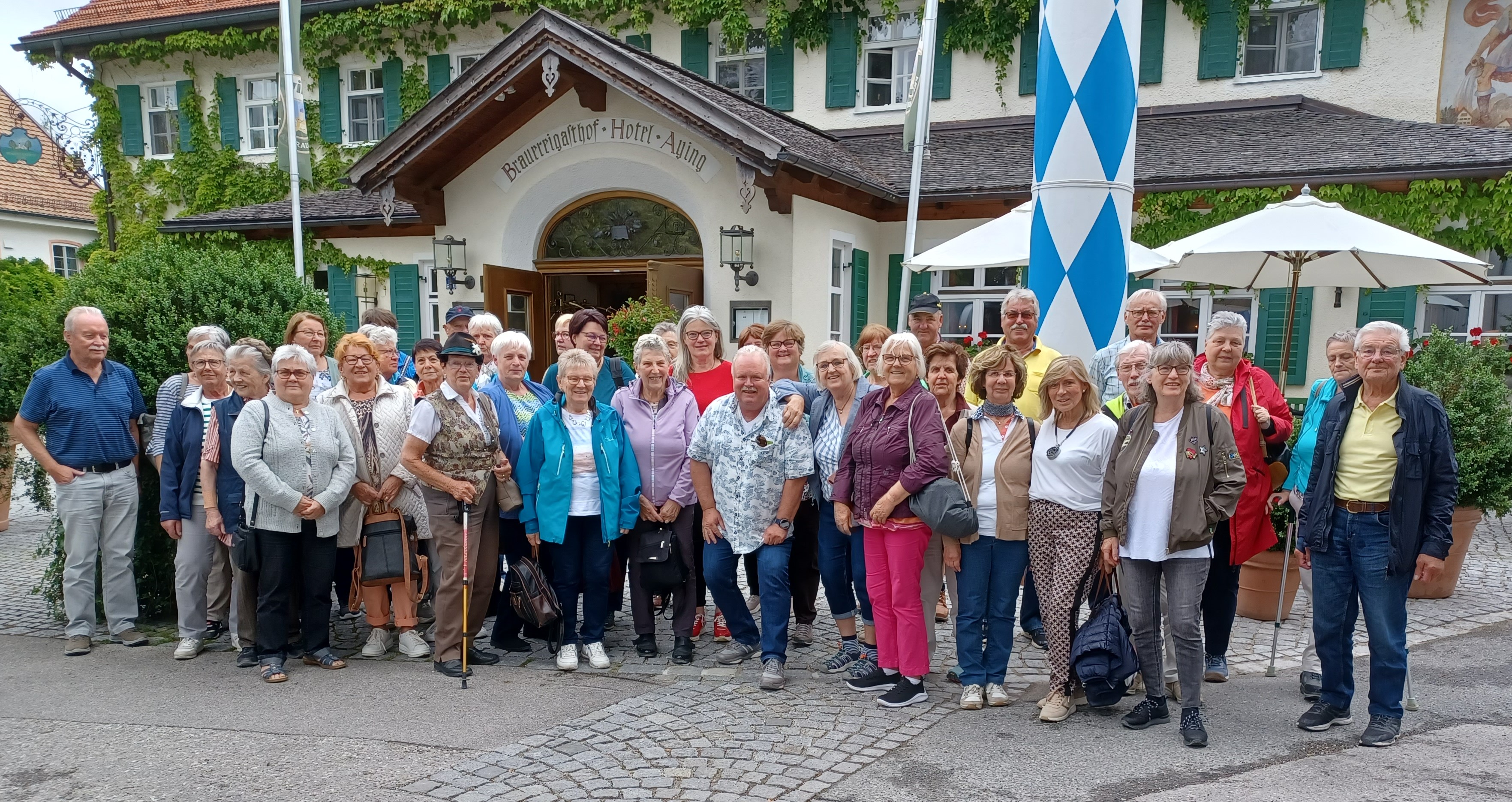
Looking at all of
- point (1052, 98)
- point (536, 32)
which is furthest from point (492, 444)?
point (536, 32)

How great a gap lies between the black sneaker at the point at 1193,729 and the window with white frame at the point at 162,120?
20131 mm

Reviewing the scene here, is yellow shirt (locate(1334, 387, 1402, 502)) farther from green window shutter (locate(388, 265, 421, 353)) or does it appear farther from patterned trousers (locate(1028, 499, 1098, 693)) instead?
green window shutter (locate(388, 265, 421, 353))

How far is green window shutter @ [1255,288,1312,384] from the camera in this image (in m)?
12.1

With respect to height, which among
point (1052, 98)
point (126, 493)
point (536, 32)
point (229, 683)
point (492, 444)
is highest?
point (536, 32)

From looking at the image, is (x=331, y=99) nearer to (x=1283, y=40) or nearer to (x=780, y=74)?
(x=780, y=74)

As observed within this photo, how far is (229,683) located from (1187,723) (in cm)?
452

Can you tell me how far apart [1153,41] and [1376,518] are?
38.4ft

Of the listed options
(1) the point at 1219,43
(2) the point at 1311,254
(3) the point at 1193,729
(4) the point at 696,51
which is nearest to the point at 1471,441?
(2) the point at 1311,254

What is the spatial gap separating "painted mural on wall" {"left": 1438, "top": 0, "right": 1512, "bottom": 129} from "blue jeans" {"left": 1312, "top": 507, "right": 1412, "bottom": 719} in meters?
11.5

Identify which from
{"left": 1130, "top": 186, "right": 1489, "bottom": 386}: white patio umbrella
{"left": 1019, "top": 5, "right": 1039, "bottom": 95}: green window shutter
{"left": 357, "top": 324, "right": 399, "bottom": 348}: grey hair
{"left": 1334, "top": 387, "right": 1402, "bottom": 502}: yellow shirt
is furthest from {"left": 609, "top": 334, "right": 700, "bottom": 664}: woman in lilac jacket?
{"left": 1019, "top": 5, "right": 1039, "bottom": 95}: green window shutter

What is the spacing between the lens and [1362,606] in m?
4.25

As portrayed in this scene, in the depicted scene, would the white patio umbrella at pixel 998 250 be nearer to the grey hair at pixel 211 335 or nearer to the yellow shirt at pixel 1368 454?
the yellow shirt at pixel 1368 454

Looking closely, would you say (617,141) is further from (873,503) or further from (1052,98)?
(873,503)

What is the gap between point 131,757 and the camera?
3992mm
